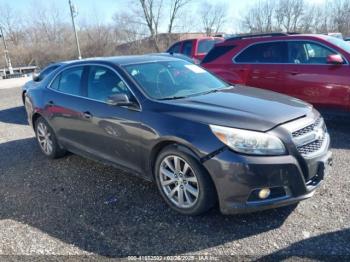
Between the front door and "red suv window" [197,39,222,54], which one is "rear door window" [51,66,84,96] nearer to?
the front door

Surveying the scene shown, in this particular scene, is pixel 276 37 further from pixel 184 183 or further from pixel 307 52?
Result: pixel 184 183

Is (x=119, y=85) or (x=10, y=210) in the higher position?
(x=119, y=85)

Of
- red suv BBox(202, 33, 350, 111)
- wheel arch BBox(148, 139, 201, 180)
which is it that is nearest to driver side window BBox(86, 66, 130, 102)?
wheel arch BBox(148, 139, 201, 180)

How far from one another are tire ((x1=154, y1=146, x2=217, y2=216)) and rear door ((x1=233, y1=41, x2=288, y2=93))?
372cm

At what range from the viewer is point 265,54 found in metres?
6.66

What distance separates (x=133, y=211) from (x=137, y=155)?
0.59 metres

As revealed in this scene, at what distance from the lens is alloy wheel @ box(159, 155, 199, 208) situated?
332 centimetres

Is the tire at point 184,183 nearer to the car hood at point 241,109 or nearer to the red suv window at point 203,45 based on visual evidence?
the car hood at point 241,109

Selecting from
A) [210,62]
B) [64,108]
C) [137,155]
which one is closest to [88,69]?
[64,108]

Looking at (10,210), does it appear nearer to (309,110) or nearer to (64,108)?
(64,108)

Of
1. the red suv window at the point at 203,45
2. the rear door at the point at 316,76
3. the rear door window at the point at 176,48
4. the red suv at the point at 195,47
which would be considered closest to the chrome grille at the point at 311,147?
the rear door at the point at 316,76

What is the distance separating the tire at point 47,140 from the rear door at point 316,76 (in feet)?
13.5

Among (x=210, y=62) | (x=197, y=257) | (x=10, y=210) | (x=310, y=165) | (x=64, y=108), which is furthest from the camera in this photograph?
(x=210, y=62)

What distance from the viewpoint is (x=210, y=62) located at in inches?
290
